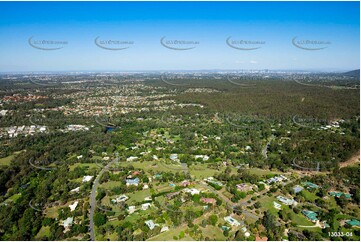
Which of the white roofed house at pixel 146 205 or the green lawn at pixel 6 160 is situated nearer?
the white roofed house at pixel 146 205

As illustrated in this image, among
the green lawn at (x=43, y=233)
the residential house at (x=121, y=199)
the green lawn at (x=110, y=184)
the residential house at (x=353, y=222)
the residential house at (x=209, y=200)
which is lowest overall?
the green lawn at (x=43, y=233)

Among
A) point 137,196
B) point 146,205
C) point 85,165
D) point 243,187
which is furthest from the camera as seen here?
point 85,165

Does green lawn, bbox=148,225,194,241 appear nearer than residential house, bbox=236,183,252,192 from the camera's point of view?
Yes

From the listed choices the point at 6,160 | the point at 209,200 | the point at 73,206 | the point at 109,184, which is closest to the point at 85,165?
the point at 109,184

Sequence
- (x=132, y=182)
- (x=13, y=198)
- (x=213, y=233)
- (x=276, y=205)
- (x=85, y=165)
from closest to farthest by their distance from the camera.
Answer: (x=213, y=233)
(x=276, y=205)
(x=13, y=198)
(x=132, y=182)
(x=85, y=165)

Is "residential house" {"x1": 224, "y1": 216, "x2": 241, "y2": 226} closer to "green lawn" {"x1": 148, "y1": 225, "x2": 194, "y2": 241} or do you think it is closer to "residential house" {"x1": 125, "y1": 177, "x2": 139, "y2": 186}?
"green lawn" {"x1": 148, "y1": 225, "x2": 194, "y2": 241}

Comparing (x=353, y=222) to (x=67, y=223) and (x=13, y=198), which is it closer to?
(x=67, y=223)

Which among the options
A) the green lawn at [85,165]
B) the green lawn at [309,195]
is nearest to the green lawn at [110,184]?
the green lawn at [85,165]

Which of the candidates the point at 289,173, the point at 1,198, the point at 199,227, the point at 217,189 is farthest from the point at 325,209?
the point at 1,198

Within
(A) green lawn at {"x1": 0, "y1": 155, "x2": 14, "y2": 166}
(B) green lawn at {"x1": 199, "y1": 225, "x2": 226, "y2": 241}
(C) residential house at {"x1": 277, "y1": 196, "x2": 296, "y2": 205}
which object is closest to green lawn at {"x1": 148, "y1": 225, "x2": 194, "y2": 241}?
(B) green lawn at {"x1": 199, "y1": 225, "x2": 226, "y2": 241}

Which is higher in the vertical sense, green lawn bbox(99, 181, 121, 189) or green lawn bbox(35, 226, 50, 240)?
green lawn bbox(99, 181, 121, 189)

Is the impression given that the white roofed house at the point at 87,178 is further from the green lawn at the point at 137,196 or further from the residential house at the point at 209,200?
the residential house at the point at 209,200
